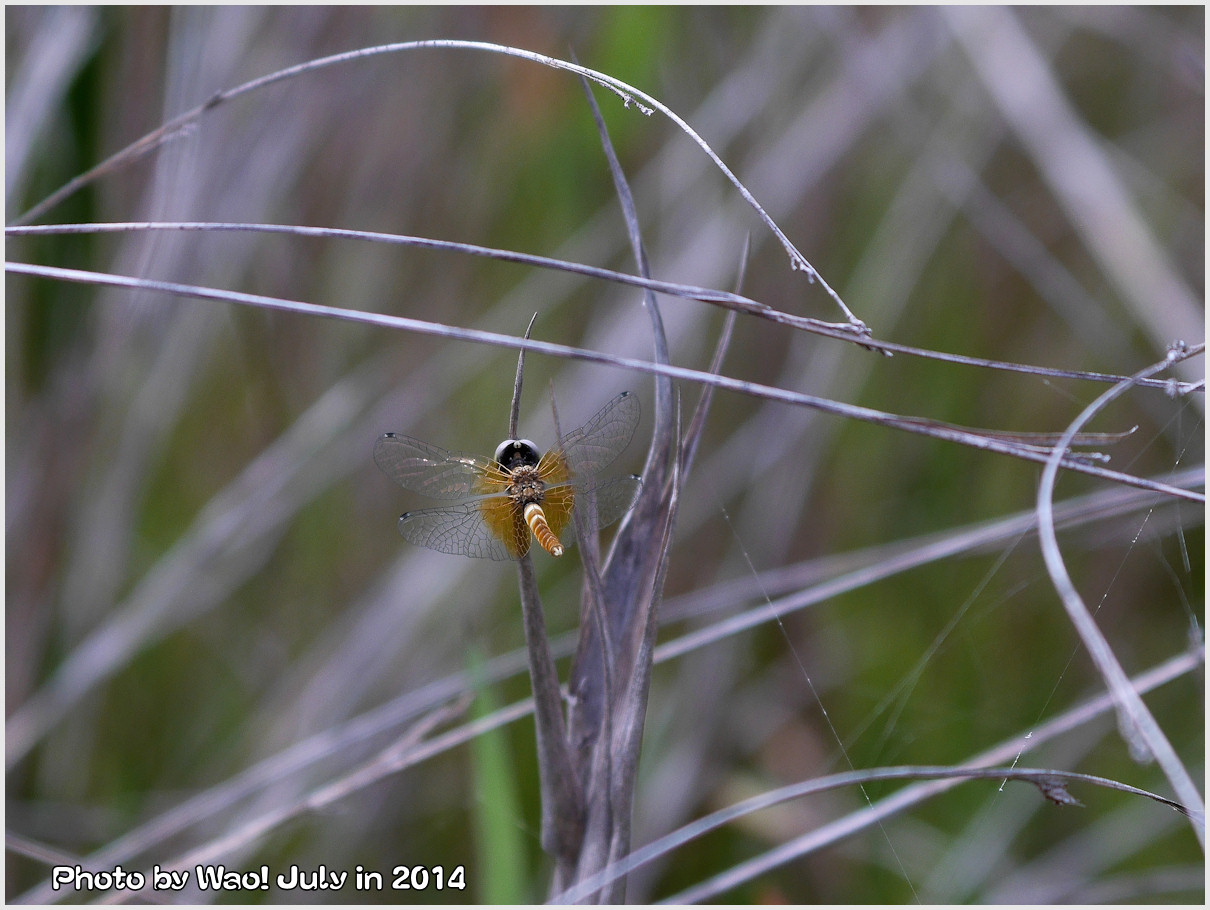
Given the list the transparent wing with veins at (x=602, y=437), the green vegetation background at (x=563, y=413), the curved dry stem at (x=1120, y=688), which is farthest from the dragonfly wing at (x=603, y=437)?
the green vegetation background at (x=563, y=413)

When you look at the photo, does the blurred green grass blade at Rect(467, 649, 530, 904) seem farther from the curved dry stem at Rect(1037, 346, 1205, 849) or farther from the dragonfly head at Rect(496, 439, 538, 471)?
the curved dry stem at Rect(1037, 346, 1205, 849)

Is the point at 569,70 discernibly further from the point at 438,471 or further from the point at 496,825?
the point at 496,825

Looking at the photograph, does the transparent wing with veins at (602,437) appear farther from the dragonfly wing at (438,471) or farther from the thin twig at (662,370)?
the thin twig at (662,370)

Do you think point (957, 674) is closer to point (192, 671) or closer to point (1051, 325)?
point (1051, 325)

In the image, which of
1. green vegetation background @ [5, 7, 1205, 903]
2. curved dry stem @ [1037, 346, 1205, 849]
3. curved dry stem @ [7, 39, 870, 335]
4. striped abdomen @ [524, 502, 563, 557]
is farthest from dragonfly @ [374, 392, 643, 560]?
green vegetation background @ [5, 7, 1205, 903]

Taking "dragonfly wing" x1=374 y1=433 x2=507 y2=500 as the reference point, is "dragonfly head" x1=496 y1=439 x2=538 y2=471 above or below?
below

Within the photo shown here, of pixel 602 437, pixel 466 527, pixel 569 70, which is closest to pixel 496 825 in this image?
pixel 466 527

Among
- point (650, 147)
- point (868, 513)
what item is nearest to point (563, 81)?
point (650, 147)
